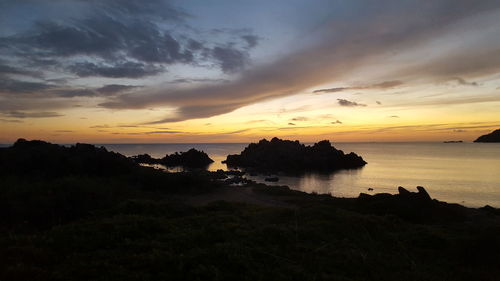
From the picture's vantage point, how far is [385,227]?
1675 cm

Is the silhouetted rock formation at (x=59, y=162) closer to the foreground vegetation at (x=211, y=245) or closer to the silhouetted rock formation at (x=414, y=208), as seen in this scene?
the foreground vegetation at (x=211, y=245)

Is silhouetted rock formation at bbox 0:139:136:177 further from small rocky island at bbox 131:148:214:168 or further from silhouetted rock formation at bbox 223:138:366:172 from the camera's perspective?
small rocky island at bbox 131:148:214:168

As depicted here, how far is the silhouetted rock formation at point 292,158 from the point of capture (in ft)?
284

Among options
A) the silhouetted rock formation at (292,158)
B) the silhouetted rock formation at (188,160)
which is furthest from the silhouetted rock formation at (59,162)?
the silhouetted rock formation at (188,160)

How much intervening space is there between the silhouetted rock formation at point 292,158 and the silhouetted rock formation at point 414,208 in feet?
185

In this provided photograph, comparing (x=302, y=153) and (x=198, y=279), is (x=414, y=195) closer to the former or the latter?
(x=198, y=279)

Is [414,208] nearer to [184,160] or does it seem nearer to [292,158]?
[292,158]

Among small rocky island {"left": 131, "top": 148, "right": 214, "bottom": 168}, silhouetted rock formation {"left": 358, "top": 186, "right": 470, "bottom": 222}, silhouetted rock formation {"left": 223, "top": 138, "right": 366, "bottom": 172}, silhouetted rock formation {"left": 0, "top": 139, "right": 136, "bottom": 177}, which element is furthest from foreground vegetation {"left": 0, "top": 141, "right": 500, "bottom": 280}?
small rocky island {"left": 131, "top": 148, "right": 214, "bottom": 168}

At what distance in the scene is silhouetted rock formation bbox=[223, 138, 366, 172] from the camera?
8662 centimetres

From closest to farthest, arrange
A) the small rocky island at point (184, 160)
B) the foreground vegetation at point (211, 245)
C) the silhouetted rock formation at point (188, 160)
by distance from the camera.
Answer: the foreground vegetation at point (211, 245)
the silhouetted rock formation at point (188, 160)
the small rocky island at point (184, 160)

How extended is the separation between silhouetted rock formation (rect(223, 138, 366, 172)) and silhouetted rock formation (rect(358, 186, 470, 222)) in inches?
2220

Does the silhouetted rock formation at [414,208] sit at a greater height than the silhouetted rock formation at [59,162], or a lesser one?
lesser

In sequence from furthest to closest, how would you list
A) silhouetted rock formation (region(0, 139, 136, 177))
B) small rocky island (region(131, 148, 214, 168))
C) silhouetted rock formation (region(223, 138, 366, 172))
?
small rocky island (region(131, 148, 214, 168))
silhouetted rock formation (region(223, 138, 366, 172))
silhouetted rock formation (region(0, 139, 136, 177))

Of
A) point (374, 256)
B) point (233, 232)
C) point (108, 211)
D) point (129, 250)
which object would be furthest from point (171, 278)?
point (108, 211)
